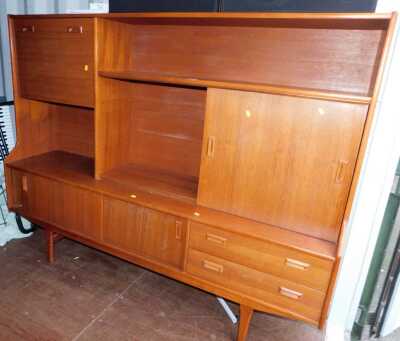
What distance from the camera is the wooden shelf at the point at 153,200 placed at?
4.92 ft

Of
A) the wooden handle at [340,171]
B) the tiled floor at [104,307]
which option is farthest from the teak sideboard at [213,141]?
the tiled floor at [104,307]

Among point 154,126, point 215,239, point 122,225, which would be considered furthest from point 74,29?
point 215,239

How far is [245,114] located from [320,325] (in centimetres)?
105

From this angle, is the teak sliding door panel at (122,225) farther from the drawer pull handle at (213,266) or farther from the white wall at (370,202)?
the white wall at (370,202)

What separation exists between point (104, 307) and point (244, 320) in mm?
842

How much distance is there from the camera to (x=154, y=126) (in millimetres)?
2180

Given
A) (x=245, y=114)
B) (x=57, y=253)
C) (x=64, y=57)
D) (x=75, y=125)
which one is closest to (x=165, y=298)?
(x=57, y=253)

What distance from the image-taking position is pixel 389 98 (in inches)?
57.6

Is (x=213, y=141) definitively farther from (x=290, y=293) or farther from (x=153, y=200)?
(x=290, y=293)

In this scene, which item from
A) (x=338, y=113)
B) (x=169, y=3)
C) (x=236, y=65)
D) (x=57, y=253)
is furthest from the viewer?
(x=57, y=253)

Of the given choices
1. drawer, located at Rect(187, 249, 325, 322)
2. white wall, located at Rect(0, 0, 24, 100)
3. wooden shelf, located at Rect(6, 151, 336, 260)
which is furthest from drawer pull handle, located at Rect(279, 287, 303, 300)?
white wall, located at Rect(0, 0, 24, 100)

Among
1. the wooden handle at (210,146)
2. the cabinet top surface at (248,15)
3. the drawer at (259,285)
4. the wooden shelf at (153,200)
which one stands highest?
the cabinet top surface at (248,15)

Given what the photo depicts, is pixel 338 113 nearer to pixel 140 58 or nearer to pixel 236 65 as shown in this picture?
pixel 236 65

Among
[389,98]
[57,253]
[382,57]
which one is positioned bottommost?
[57,253]
